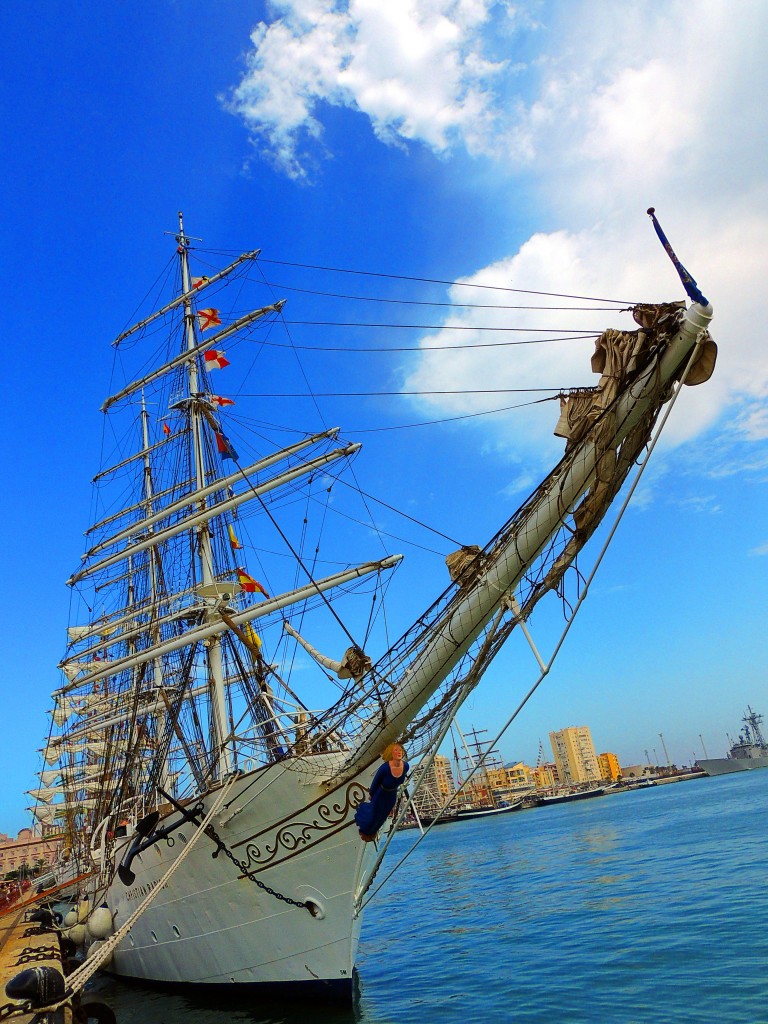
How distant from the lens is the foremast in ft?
25.0

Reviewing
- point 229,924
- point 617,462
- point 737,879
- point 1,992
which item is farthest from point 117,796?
point 617,462

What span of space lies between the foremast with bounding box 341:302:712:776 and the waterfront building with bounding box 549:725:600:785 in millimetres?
168629

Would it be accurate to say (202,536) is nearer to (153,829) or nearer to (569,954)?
(153,829)

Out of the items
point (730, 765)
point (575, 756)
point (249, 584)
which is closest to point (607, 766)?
point (575, 756)

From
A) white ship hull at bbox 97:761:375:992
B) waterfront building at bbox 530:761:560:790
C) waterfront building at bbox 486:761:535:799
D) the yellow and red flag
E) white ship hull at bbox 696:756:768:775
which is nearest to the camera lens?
white ship hull at bbox 97:761:375:992

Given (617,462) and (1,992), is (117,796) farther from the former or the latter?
(617,462)

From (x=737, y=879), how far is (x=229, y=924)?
1371 centimetres

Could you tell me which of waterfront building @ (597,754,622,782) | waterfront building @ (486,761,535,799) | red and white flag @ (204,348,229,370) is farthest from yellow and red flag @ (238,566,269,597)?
waterfront building @ (597,754,622,782)

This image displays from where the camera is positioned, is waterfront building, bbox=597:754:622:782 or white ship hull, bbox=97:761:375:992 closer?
white ship hull, bbox=97:761:375:992

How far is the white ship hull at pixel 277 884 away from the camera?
1157cm

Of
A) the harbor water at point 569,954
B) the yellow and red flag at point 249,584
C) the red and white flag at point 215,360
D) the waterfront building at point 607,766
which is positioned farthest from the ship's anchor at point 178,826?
the waterfront building at point 607,766

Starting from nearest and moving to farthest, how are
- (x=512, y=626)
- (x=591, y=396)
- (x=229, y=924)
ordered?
(x=591, y=396)
(x=512, y=626)
(x=229, y=924)

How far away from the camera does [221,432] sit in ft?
65.8

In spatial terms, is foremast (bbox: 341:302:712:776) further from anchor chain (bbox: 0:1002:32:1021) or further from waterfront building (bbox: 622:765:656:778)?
waterfront building (bbox: 622:765:656:778)
